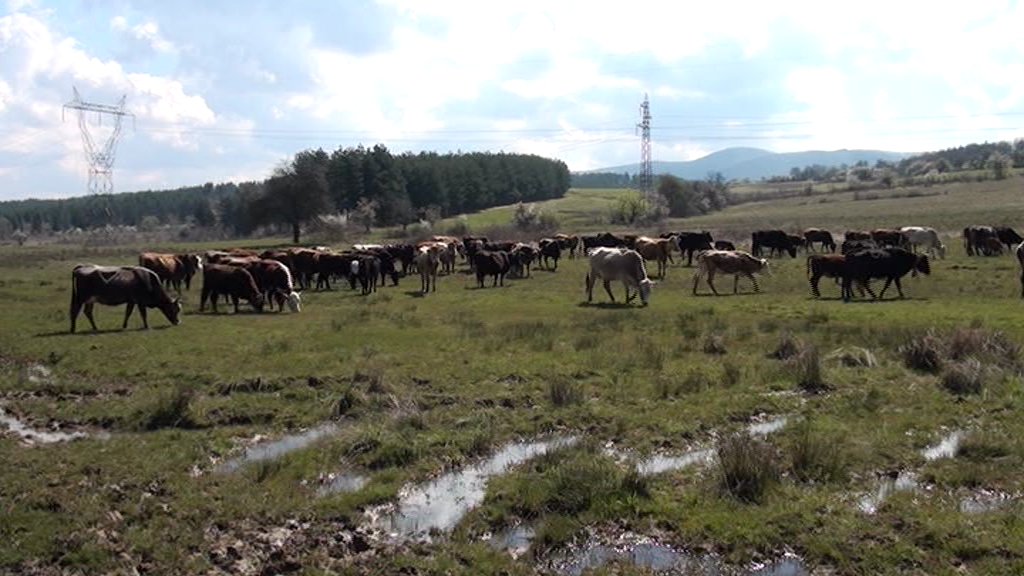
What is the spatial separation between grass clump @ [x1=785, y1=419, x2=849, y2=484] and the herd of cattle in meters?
18.1

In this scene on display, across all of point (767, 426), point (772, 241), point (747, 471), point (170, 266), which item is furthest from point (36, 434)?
point (772, 241)

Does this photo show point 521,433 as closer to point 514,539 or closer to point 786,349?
point 514,539

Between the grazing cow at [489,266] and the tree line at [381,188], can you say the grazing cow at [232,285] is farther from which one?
the tree line at [381,188]

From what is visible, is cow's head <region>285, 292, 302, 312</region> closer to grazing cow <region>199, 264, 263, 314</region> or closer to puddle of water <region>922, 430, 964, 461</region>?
grazing cow <region>199, 264, 263, 314</region>

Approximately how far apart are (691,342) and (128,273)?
15.6 m

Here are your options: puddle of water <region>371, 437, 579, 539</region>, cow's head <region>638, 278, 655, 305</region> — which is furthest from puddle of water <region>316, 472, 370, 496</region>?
cow's head <region>638, 278, 655, 305</region>

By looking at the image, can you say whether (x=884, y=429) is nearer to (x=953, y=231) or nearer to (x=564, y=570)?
(x=564, y=570)

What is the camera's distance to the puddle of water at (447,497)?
903cm

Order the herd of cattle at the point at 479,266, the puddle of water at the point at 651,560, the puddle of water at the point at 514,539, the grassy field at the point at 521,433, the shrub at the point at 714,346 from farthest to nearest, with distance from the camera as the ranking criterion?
the herd of cattle at the point at 479,266 → the shrub at the point at 714,346 → the puddle of water at the point at 514,539 → the grassy field at the point at 521,433 → the puddle of water at the point at 651,560

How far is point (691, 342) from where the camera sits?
64.5 ft

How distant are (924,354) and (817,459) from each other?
24.8 feet

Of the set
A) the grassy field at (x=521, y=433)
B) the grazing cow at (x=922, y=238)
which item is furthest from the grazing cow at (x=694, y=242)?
the grassy field at (x=521, y=433)

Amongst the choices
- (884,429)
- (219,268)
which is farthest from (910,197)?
(884,429)

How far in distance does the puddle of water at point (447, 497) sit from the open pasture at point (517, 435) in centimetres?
20
